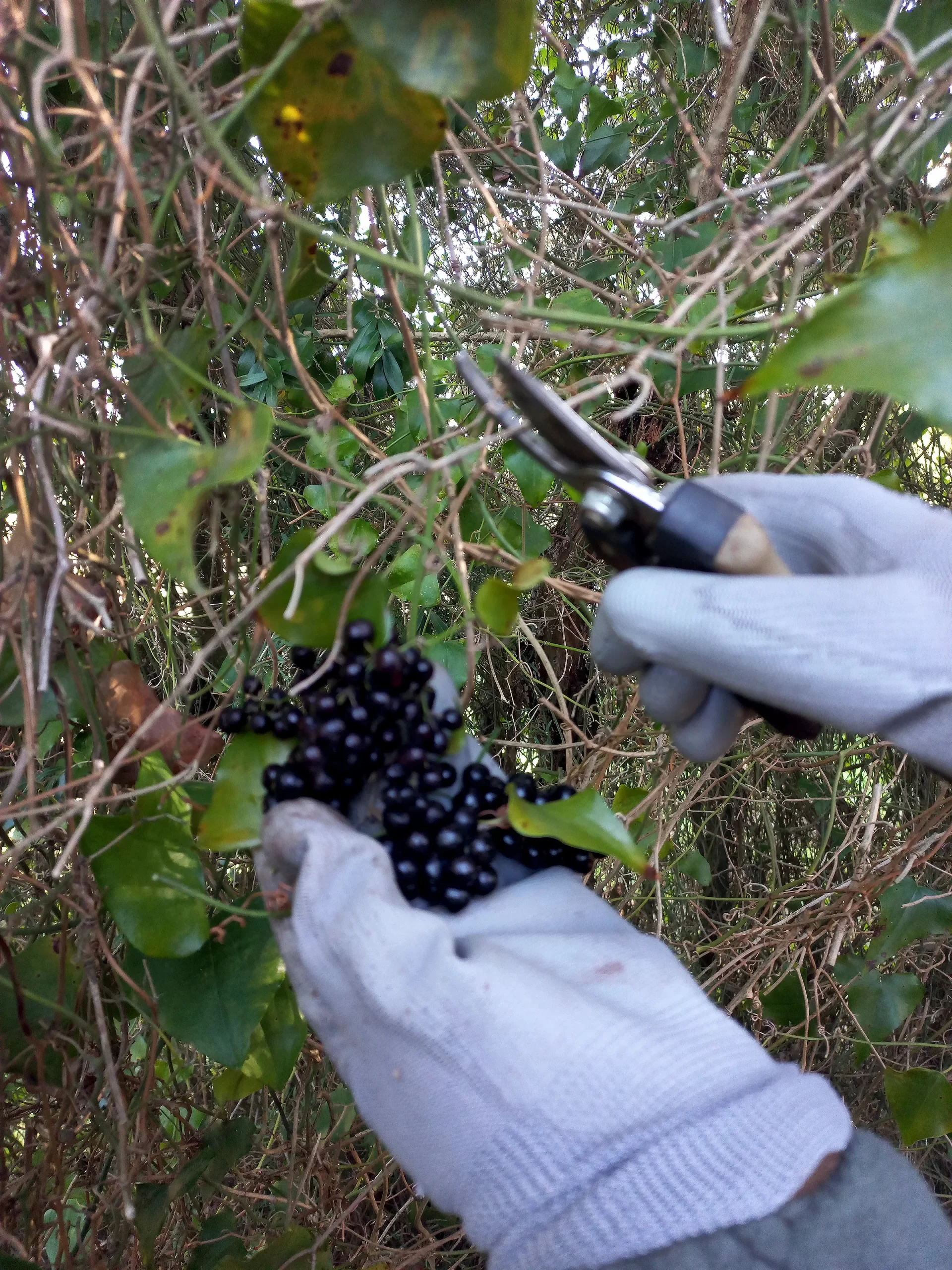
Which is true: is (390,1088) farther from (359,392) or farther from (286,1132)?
(359,392)

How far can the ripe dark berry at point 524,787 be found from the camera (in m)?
0.56

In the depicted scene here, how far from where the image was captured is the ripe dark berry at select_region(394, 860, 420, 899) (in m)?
0.56

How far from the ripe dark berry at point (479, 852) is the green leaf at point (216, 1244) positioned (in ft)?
1.92

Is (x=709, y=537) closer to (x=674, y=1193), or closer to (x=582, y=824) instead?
(x=582, y=824)

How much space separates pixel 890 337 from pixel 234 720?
42 cm

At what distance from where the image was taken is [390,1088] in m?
0.55

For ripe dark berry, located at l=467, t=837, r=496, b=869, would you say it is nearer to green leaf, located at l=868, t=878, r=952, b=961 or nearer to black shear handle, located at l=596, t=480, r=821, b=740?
black shear handle, located at l=596, t=480, r=821, b=740

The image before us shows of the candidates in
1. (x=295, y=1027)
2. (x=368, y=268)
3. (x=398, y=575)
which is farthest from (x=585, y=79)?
(x=295, y=1027)

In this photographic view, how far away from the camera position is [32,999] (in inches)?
28.0

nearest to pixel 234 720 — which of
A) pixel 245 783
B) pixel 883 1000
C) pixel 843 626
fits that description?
pixel 245 783

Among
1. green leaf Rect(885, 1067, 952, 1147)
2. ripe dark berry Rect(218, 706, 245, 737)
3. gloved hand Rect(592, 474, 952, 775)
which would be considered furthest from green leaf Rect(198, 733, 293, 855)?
green leaf Rect(885, 1067, 952, 1147)

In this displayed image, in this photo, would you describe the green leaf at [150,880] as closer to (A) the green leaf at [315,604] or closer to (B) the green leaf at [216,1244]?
(A) the green leaf at [315,604]

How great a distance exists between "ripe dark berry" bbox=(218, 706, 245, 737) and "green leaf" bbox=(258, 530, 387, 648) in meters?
0.06

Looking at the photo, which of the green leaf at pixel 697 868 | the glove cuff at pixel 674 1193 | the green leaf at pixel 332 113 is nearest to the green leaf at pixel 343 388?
the green leaf at pixel 332 113
